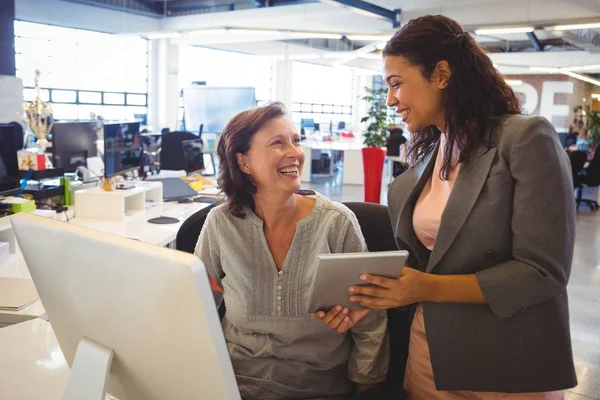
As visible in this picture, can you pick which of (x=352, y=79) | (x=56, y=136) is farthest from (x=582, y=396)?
Answer: (x=352, y=79)

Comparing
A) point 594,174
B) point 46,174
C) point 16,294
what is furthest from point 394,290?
point 594,174

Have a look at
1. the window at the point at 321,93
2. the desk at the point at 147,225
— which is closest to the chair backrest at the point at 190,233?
the desk at the point at 147,225

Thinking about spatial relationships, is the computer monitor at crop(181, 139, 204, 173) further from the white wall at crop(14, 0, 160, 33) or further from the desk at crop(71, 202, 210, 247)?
the white wall at crop(14, 0, 160, 33)

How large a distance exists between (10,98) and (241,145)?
8890mm

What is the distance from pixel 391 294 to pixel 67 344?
68 cm

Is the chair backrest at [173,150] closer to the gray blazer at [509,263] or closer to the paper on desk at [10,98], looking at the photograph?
the paper on desk at [10,98]

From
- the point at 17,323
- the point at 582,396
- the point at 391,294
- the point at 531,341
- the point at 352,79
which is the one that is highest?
the point at 352,79

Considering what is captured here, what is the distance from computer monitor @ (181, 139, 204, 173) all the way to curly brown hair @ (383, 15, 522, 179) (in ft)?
14.1

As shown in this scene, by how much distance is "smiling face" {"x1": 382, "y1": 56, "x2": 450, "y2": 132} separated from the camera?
1.37 meters

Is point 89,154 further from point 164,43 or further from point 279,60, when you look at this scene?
point 279,60

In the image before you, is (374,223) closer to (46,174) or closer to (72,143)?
(46,174)

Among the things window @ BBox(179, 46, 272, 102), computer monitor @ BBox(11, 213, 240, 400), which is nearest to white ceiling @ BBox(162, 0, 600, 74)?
window @ BBox(179, 46, 272, 102)

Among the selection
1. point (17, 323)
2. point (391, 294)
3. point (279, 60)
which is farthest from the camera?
point (279, 60)

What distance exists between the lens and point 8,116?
9125 millimetres
